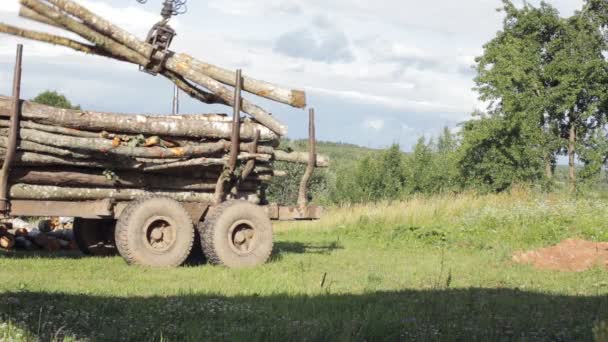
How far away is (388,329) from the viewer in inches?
256

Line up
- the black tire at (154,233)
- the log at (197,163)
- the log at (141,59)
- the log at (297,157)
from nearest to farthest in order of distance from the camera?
the black tire at (154,233), the log at (197,163), the log at (141,59), the log at (297,157)

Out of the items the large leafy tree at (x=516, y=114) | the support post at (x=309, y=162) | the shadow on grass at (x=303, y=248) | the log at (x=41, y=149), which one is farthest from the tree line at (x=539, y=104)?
the log at (x=41, y=149)

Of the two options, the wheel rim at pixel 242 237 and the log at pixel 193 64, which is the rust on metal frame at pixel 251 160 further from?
the log at pixel 193 64

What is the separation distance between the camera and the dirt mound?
12453 mm

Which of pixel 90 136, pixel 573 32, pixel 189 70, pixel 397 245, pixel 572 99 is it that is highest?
pixel 573 32

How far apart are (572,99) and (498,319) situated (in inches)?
1272

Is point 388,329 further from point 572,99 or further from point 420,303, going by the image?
point 572,99

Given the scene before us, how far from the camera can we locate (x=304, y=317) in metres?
7.13

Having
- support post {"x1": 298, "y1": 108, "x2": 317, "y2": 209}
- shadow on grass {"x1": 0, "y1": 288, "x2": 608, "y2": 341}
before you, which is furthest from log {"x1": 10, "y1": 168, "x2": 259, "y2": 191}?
shadow on grass {"x1": 0, "y1": 288, "x2": 608, "y2": 341}

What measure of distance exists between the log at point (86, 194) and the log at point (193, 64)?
201 cm

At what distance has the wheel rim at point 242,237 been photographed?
1204 cm

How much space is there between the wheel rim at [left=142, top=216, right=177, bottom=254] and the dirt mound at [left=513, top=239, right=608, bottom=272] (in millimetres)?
6006

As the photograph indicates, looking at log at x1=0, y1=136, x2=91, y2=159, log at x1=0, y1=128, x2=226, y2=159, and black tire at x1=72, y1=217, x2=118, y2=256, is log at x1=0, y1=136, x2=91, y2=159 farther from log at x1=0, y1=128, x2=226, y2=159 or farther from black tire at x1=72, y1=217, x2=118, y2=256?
black tire at x1=72, y1=217, x2=118, y2=256

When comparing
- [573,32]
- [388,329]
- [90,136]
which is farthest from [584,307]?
[573,32]
